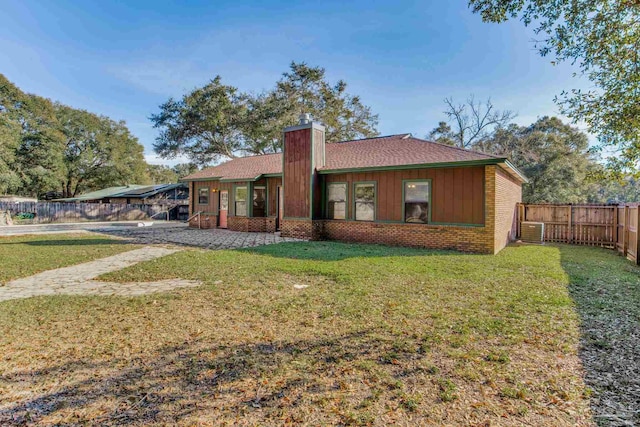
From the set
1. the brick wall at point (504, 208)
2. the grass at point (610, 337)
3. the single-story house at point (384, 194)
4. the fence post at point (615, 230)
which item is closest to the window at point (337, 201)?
the single-story house at point (384, 194)

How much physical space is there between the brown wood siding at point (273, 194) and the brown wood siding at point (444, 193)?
4.73 metres

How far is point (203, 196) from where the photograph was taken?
17.6 metres

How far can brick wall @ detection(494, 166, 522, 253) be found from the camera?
30.7 ft

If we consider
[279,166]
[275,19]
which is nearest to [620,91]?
[275,19]

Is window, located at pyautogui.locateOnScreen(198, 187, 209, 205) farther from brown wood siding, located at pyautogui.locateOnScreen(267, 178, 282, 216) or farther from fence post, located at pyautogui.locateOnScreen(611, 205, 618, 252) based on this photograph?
fence post, located at pyautogui.locateOnScreen(611, 205, 618, 252)

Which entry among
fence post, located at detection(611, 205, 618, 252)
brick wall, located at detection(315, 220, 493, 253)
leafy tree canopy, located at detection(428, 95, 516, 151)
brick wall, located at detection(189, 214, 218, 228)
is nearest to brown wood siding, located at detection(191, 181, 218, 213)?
brick wall, located at detection(189, 214, 218, 228)

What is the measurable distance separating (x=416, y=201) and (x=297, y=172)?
454cm

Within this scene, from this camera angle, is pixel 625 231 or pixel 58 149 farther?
pixel 58 149

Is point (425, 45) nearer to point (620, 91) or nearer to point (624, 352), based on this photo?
point (620, 91)

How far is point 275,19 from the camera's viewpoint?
12203mm

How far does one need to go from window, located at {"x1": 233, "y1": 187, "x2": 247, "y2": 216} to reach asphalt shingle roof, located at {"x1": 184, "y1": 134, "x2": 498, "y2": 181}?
25.9 inches

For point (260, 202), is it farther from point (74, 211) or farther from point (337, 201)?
point (74, 211)

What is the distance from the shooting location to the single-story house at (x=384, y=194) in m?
9.32

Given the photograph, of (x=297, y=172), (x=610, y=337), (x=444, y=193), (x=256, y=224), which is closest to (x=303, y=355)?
(x=610, y=337)
